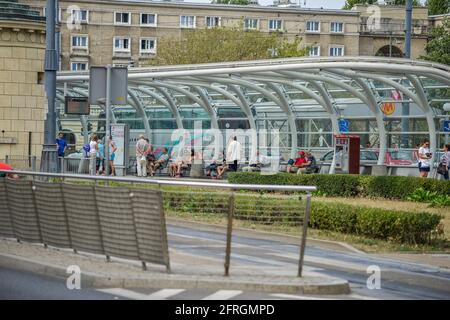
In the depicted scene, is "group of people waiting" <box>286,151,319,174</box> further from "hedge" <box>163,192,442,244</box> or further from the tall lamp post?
"hedge" <box>163,192,442,244</box>

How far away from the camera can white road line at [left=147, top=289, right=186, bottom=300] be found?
12750mm

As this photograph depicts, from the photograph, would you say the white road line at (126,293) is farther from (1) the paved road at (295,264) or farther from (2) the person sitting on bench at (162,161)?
(2) the person sitting on bench at (162,161)

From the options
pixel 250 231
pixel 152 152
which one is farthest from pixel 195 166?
pixel 250 231

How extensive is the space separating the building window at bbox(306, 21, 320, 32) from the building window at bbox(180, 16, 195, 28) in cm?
1052

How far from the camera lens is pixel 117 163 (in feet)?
152

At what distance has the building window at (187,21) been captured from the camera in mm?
97375

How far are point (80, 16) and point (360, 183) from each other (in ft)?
204

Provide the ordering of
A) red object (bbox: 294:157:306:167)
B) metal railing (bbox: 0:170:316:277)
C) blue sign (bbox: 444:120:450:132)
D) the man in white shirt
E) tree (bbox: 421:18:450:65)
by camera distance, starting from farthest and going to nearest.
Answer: tree (bbox: 421:18:450:65), red object (bbox: 294:157:306:167), blue sign (bbox: 444:120:450:132), the man in white shirt, metal railing (bbox: 0:170:316:277)

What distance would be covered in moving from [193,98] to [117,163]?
549cm

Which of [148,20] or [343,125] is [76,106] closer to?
[343,125]

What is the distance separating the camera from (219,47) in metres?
80.6

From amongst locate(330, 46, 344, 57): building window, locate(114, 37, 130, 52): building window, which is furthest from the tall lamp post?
locate(330, 46, 344, 57): building window
